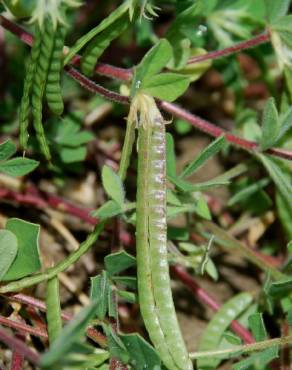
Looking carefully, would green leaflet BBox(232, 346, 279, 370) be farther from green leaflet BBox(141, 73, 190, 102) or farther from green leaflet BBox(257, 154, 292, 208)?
green leaflet BBox(141, 73, 190, 102)

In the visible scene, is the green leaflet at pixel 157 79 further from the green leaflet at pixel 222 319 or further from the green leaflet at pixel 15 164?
the green leaflet at pixel 222 319

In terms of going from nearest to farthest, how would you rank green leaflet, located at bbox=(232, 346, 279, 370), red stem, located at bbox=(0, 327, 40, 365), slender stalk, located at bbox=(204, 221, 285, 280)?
1. red stem, located at bbox=(0, 327, 40, 365)
2. green leaflet, located at bbox=(232, 346, 279, 370)
3. slender stalk, located at bbox=(204, 221, 285, 280)

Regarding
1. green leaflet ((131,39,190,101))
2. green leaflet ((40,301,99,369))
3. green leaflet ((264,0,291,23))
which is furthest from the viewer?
green leaflet ((264,0,291,23))

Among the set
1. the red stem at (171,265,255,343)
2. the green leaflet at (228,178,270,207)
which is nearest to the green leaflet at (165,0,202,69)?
the green leaflet at (228,178,270,207)

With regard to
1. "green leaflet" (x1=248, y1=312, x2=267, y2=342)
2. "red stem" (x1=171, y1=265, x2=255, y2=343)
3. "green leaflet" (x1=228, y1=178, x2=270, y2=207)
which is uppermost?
"green leaflet" (x1=228, y1=178, x2=270, y2=207)

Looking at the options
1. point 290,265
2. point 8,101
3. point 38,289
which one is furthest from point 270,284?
point 8,101

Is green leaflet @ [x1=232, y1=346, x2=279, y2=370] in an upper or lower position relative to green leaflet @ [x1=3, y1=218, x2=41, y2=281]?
lower

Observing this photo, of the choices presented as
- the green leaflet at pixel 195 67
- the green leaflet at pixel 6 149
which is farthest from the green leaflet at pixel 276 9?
the green leaflet at pixel 6 149
